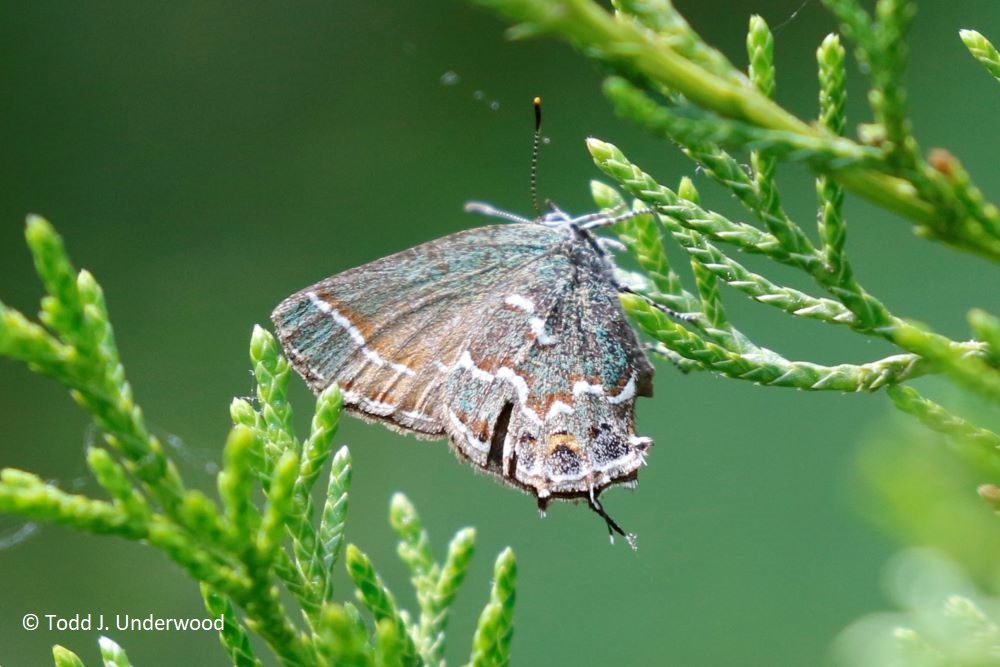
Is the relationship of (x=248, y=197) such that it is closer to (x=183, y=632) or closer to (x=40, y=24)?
(x=40, y=24)

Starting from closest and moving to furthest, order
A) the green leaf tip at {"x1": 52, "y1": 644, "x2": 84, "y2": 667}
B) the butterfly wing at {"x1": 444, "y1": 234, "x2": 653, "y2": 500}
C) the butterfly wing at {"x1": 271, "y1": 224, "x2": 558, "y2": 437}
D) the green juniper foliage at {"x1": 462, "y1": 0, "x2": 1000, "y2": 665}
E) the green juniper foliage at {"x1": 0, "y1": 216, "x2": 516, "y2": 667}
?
1. the green juniper foliage at {"x1": 462, "y1": 0, "x2": 1000, "y2": 665}
2. the green juniper foliage at {"x1": 0, "y1": 216, "x2": 516, "y2": 667}
3. the green leaf tip at {"x1": 52, "y1": 644, "x2": 84, "y2": 667}
4. the butterfly wing at {"x1": 444, "y1": 234, "x2": 653, "y2": 500}
5. the butterfly wing at {"x1": 271, "y1": 224, "x2": 558, "y2": 437}

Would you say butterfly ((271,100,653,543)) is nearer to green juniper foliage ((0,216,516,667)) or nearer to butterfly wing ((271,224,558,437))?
butterfly wing ((271,224,558,437))

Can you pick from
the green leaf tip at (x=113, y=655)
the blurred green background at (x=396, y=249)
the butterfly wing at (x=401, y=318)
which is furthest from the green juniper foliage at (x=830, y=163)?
the blurred green background at (x=396, y=249)

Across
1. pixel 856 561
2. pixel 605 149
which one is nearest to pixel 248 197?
pixel 856 561

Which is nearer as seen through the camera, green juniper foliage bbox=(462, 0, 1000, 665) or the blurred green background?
green juniper foliage bbox=(462, 0, 1000, 665)

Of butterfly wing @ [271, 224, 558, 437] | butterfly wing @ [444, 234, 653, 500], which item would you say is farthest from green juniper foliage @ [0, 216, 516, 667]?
butterfly wing @ [271, 224, 558, 437]

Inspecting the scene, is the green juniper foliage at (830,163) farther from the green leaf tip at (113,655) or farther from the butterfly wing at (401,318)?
the green leaf tip at (113,655)

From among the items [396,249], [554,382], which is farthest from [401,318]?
[396,249]

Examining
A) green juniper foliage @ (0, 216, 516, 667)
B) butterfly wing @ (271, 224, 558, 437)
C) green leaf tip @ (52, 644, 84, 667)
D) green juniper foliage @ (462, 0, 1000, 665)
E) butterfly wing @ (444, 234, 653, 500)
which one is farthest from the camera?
butterfly wing @ (271, 224, 558, 437)
